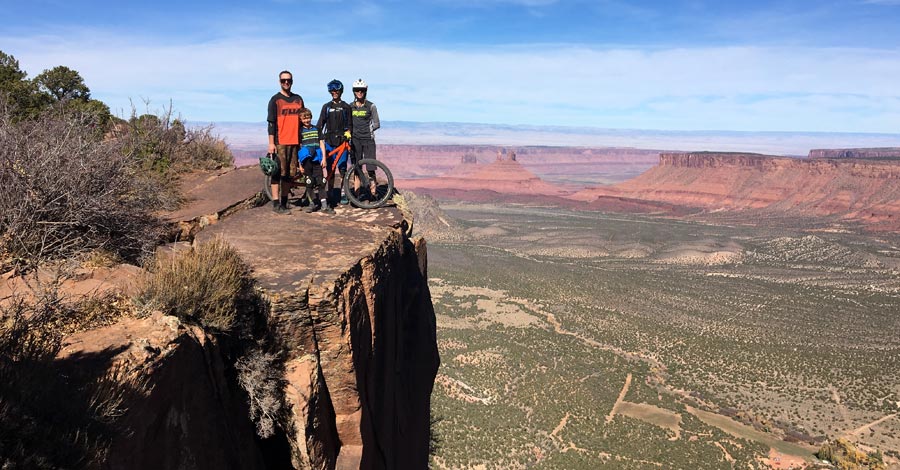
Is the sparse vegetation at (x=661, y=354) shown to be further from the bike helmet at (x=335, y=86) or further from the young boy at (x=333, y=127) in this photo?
the bike helmet at (x=335, y=86)

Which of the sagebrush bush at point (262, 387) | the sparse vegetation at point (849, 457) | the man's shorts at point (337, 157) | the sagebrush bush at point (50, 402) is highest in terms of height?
the man's shorts at point (337, 157)

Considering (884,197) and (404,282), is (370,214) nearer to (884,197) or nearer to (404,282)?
(404,282)

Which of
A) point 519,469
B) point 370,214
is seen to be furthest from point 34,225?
point 519,469

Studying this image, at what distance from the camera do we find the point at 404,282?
9297mm

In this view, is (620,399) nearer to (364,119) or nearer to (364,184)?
(364,184)

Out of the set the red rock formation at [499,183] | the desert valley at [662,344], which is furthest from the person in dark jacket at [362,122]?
the red rock formation at [499,183]

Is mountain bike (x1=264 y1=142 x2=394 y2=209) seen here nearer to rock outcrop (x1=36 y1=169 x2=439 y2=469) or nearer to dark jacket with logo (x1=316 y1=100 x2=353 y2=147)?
dark jacket with logo (x1=316 y1=100 x2=353 y2=147)

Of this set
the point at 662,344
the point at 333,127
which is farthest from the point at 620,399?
the point at 333,127

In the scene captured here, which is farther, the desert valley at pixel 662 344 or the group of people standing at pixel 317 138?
the desert valley at pixel 662 344

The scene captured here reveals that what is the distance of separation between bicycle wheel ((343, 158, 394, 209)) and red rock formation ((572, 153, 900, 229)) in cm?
12352

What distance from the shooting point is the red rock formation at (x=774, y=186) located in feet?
394

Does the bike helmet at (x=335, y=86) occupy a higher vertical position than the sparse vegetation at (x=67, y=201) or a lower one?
higher

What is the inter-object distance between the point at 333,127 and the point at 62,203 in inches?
171

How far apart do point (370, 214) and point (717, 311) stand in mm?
48191
